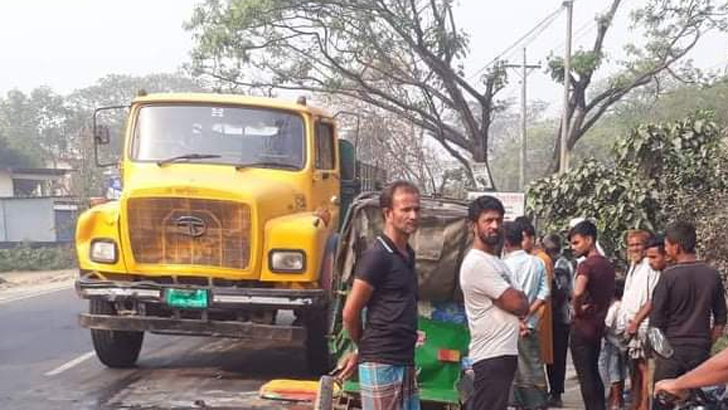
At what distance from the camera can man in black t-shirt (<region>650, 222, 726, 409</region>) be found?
16.5ft

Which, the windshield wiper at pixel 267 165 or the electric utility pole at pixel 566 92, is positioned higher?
the electric utility pole at pixel 566 92

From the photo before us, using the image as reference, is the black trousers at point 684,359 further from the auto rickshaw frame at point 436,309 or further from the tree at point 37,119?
the tree at point 37,119

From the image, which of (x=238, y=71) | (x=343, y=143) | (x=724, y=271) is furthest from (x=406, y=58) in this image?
(x=724, y=271)

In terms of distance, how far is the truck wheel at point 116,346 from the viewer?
8.45m

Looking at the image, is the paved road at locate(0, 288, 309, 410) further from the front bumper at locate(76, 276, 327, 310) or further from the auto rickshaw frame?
the auto rickshaw frame

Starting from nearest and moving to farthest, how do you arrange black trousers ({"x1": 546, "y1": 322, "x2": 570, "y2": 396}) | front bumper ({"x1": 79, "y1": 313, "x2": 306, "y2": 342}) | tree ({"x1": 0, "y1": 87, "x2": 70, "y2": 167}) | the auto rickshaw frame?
the auto rickshaw frame, black trousers ({"x1": 546, "y1": 322, "x2": 570, "y2": 396}), front bumper ({"x1": 79, "y1": 313, "x2": 306, "y2": 342}), tree ({"x1": 0, "y1": 87, "x2": 70, "y2": 167})

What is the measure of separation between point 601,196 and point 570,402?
2494mm

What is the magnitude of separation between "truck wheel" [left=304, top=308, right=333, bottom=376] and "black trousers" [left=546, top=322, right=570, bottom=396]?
2.06 metres

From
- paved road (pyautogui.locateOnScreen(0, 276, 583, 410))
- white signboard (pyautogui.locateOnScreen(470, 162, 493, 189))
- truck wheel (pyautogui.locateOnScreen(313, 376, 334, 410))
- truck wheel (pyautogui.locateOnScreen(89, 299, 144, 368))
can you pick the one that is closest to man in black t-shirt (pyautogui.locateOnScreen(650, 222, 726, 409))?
truck wheel (pyautogui.locateOnScreen(313, 376, 334, 410))

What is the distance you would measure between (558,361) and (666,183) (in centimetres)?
260

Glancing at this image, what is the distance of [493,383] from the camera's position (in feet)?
14.6

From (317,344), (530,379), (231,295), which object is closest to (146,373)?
(231,295)

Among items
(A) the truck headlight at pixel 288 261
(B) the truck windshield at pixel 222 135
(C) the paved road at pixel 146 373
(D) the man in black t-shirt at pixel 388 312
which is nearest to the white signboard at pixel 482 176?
(C) the paved road at pixel 146 373

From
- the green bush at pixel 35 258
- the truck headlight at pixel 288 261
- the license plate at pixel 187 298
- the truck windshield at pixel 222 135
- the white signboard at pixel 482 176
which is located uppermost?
the truck windshield at pixel 222 135
